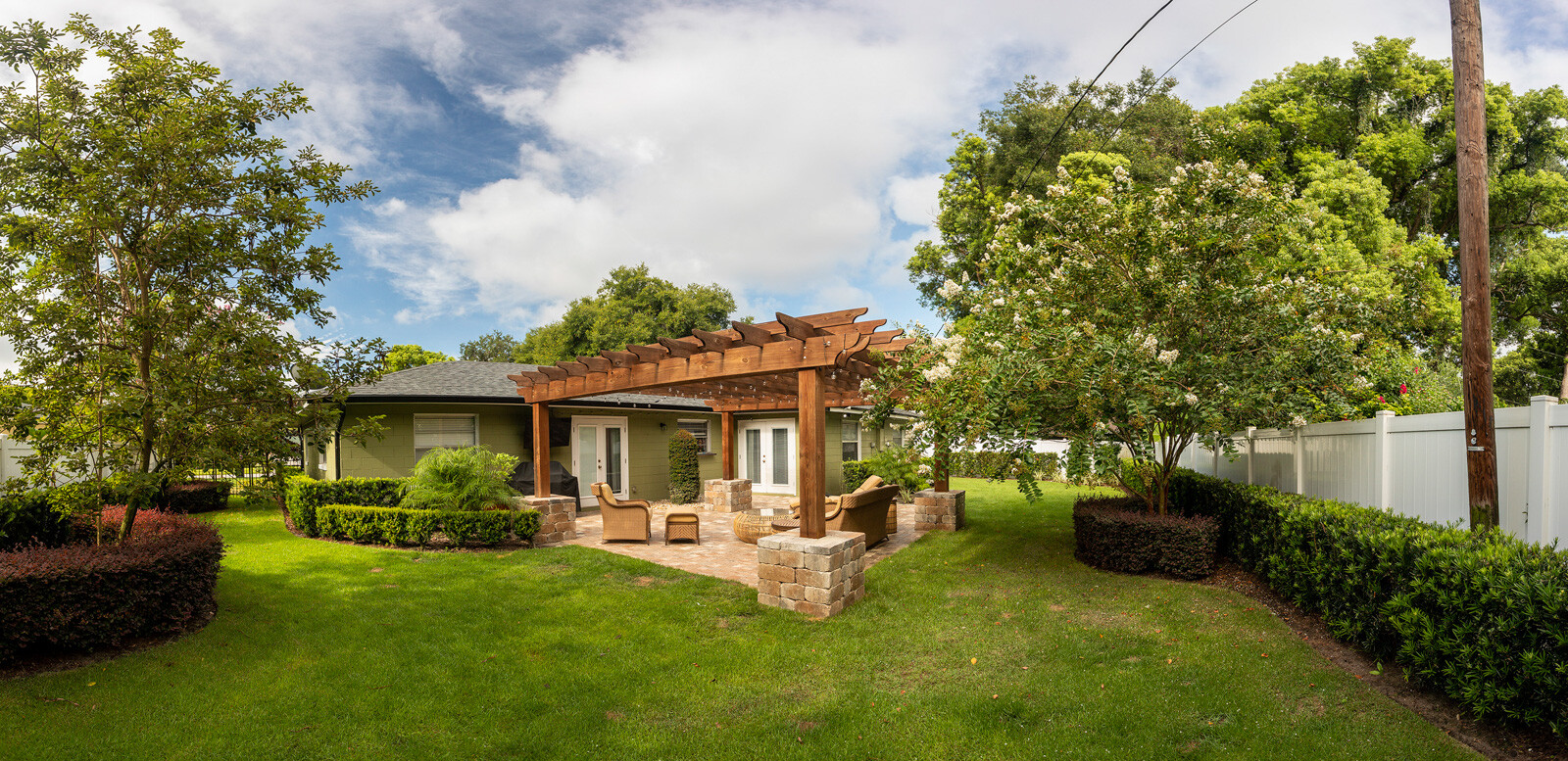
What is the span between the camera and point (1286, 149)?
1923 cm

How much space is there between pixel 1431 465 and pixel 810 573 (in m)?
4.71

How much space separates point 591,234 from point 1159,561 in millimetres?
26416

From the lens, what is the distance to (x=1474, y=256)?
4262 mm

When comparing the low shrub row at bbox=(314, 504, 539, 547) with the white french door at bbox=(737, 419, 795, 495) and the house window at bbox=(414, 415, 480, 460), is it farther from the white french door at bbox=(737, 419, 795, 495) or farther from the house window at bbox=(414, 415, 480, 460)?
the white french door at bbox=(737, 419, 795, 495)

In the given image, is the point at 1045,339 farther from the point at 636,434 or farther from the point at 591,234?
the point at 591,234

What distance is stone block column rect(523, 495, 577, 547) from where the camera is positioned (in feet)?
30.0

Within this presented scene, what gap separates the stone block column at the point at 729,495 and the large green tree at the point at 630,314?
1927cm

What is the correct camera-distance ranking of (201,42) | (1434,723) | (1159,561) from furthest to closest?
(1159,561) < (201,42) < (1434,723)

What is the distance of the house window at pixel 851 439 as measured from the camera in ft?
62.7

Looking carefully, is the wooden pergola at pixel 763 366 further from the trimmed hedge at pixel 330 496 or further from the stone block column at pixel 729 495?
the stone block column at pixel 729 495

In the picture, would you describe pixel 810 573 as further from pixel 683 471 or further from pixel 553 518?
pixel 683 471

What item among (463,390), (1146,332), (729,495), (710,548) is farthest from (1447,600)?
(463,390)

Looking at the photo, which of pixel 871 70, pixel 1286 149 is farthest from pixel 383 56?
pixel 1286 149

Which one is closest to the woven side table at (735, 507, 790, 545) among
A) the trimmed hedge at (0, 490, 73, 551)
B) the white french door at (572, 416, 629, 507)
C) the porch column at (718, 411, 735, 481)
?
the porch column at (718, 411, 735, 481)
